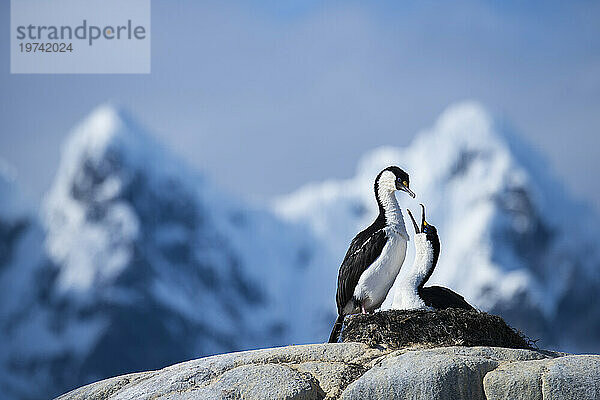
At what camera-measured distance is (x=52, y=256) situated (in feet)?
485

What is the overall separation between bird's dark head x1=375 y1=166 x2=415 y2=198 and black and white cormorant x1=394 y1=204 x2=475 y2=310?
1.40ft

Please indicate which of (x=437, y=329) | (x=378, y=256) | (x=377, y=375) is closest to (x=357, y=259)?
(x=378, y=256)

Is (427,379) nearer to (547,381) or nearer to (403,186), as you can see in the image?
(547,381)

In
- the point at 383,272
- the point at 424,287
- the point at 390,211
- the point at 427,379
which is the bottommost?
the point at 427,379

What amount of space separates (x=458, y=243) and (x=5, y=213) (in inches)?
2772

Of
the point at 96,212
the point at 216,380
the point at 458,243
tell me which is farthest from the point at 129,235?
the point at 216,380

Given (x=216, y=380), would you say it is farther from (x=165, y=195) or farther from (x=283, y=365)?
(x=165, y=195)

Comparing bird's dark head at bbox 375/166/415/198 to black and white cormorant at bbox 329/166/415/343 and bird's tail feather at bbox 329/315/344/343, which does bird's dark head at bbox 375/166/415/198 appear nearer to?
black and white cormorant at bbox 329/166/415/343

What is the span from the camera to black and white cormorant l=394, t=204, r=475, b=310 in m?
13.6

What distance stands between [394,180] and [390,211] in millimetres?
481

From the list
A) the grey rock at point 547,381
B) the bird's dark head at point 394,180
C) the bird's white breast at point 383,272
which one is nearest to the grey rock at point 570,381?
the grey rock at point 547,381

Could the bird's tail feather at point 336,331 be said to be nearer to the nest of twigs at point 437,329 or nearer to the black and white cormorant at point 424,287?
the black and white cormorant at point 424,287

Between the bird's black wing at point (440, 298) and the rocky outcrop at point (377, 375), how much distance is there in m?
1.61

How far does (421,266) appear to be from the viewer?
13.9 metres
